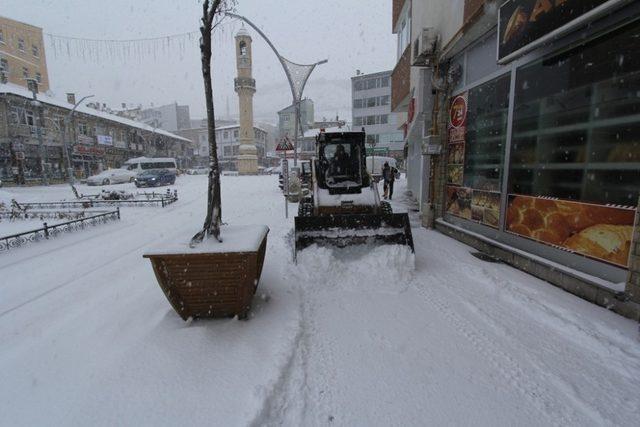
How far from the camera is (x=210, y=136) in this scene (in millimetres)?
4273

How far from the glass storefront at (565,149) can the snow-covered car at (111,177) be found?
30.0 metres

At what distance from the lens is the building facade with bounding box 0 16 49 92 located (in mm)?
36062

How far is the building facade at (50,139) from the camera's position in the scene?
27094 millimetres

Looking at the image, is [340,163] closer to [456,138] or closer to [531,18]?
[456,138]

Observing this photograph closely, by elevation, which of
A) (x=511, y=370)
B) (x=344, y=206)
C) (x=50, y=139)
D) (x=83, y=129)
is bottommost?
(x=511, y=370)

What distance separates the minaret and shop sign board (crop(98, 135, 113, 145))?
1579 centimetres

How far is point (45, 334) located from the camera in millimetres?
3711

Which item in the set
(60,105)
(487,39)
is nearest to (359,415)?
(487,39)

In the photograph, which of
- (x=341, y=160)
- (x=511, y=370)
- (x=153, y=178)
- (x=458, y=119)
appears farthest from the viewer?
(x=153, y=178)

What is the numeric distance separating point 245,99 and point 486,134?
42.0 metres

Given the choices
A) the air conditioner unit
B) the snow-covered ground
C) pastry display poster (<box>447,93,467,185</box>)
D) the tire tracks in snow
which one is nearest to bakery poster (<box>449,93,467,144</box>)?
pastry display poster (<box>447,93,467,185</box>)

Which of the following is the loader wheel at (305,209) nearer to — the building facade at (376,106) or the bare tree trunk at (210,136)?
the bare tree trunk at (210,136)

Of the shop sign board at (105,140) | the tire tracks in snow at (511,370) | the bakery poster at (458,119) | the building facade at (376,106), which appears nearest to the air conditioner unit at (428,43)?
the bakery poster at (458,119)

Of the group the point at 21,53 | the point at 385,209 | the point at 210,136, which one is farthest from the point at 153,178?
the point at 21,53
